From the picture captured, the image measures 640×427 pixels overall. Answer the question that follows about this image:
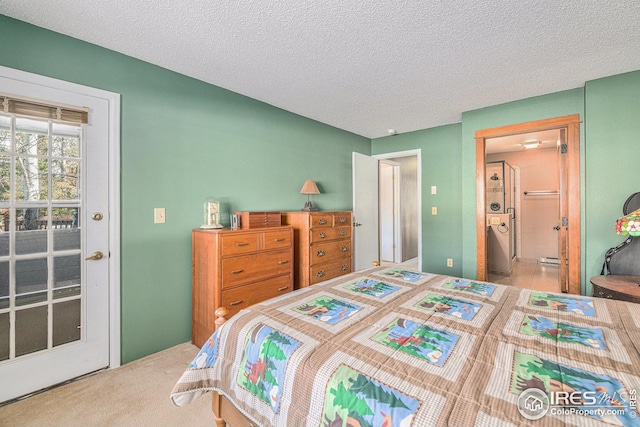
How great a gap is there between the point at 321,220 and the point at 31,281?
2.42 meters

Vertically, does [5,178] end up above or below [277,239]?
above

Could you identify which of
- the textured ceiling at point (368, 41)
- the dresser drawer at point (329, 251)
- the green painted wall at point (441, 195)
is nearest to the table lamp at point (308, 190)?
the dresser drawer at point (329, 251)

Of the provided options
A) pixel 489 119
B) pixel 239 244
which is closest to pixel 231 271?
pixel 239 244

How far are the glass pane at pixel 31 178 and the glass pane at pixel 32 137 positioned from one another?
6 cm

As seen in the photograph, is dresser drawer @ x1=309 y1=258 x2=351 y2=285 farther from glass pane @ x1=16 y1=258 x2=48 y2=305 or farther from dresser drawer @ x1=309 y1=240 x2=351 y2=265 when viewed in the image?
glass pane @ x1=16 y1=258 x2=48 y2=305

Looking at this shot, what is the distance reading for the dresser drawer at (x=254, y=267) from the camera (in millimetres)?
2266

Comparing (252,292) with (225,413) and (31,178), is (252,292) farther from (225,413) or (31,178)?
(31,178)

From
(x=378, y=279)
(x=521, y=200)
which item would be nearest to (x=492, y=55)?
(x=378, y=279)

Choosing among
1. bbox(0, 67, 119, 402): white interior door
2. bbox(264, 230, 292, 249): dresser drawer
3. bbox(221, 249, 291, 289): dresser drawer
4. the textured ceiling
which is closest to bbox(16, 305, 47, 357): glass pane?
bbox(0, 67, 119, 402): white interior door

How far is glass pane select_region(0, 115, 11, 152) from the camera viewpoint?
1698 millimetres

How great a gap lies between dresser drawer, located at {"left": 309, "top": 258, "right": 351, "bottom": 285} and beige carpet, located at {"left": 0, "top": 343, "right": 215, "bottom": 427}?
61.0 inches

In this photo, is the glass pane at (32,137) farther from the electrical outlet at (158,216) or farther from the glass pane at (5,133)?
the electrical outlet at (158,216)

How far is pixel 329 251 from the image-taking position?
10.8 ft

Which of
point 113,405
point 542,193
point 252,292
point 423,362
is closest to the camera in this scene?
point 423,362
